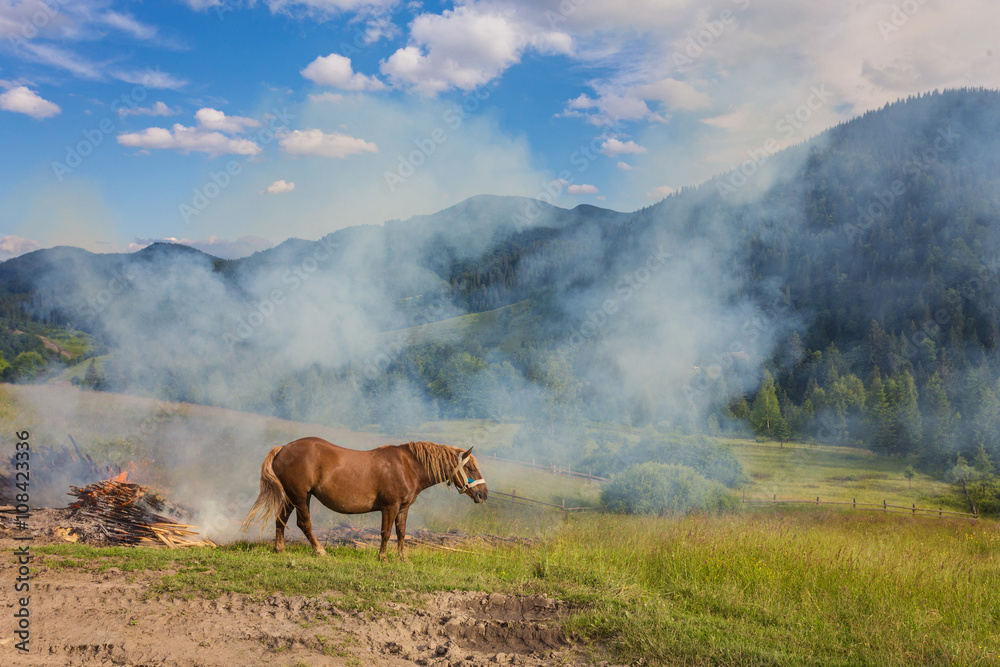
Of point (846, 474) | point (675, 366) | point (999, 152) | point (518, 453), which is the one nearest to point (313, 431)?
point (518, 453)

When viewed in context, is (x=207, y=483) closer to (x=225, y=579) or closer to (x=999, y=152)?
(x=225, y=579)

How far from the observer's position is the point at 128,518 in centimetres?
955

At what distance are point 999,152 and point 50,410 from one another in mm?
223914

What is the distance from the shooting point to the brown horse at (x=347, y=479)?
27.0 ft

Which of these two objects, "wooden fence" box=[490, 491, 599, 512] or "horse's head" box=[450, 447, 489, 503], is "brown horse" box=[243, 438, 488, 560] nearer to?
"horse's head" box=[450, 447, 489, 503]

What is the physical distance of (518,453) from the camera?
37.0 metres

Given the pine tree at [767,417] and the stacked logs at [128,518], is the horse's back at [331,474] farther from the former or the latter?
the pine tree at [767,417]

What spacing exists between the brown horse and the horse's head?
0.02 m

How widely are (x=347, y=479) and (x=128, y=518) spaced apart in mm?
4412

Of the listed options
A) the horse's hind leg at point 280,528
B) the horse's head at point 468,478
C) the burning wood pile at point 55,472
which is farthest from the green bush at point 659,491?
the burning wood pile at point 55,472

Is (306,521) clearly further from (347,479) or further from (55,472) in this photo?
(55,472)

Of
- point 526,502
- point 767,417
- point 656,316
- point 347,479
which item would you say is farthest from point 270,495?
point 656,316

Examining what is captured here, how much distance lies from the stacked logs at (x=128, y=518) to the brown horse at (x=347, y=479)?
7.46 ft

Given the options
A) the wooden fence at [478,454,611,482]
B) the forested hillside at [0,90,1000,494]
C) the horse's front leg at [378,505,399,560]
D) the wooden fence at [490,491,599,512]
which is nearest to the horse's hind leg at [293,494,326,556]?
the horse's front leg at [378,505,399,560]
